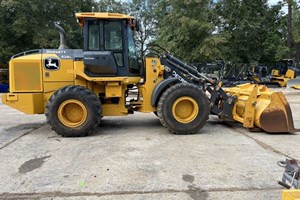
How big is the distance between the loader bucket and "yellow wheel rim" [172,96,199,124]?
115cm

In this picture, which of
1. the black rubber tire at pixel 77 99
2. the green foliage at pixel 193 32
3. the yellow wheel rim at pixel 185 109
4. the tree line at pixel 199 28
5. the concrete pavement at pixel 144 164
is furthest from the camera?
the green foliage at pixel 193 32

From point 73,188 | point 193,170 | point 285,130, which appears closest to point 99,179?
point 73,188

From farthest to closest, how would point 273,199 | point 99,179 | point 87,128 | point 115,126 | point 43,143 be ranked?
point 115,126
point 87,128
point 43,143
point 99,179
point 273,199

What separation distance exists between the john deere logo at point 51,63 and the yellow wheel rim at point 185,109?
9.13 ft

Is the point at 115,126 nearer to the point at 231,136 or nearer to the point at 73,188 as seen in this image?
the point at 231,136

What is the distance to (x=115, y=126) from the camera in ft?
26.3

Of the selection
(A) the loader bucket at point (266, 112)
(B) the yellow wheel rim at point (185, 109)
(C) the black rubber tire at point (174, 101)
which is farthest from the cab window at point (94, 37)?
(A) the loader bucket at point (266, 112)

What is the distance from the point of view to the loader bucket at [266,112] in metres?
6.70

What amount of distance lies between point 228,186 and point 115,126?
455 cm

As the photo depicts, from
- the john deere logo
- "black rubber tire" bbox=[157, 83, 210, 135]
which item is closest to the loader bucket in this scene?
"black rubber tire" bbox=[157, 83, 210, 135]

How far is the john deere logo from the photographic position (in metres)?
6.98

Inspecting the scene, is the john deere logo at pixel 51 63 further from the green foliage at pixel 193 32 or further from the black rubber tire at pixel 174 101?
the green foliage at pixel 193 32

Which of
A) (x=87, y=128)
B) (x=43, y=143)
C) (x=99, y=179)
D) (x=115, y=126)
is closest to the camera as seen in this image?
(x=99, y=179)

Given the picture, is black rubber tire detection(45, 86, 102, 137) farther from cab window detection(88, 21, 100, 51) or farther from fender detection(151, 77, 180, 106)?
fender detection(151, 77, 180, 106)
